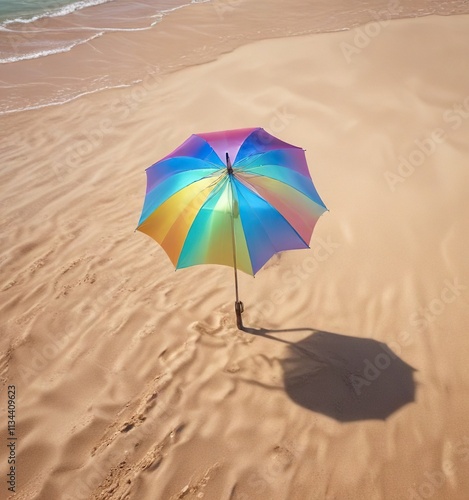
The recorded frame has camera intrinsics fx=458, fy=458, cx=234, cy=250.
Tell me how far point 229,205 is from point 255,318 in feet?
5.48

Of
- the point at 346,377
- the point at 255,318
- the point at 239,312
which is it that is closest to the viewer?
the point at 346,377

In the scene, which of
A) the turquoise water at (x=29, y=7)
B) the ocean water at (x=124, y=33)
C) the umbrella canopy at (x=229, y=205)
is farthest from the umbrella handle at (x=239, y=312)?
the turquoise water at (x=29, y=7)

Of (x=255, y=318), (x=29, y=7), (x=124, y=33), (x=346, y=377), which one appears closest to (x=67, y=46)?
(x=124, y=33)

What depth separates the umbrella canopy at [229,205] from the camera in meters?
3.79

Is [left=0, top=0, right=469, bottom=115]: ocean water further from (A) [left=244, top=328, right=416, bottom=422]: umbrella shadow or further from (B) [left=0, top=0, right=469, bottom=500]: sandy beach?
(A) [left=244, top=328, right=416, bottom=422]: umbrella shadow

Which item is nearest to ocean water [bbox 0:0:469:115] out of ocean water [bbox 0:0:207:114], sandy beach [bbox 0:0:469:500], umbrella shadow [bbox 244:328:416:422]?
ocean water [bbox 0:0:207:114]

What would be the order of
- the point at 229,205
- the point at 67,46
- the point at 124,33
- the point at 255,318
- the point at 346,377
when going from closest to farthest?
1. the point at 229,205
2. the point at 346,377
3. the point at 255,318
4. the point at 67,46
5. the point at 124,33

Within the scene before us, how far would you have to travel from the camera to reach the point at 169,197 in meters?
3.89

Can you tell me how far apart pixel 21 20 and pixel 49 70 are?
4.98 m

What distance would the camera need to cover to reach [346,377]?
14.2ft

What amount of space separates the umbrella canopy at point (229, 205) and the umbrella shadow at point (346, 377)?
121 centimetres

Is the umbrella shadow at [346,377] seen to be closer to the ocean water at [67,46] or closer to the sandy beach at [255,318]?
the sandy beach at [255,318]

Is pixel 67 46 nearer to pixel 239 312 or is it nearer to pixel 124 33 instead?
pixel 124 33

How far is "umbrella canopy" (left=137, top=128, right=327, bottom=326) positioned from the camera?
149 inches
